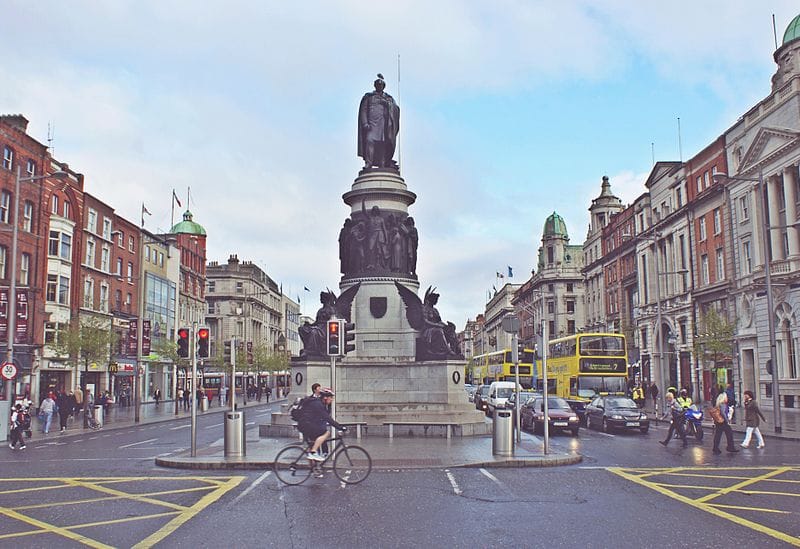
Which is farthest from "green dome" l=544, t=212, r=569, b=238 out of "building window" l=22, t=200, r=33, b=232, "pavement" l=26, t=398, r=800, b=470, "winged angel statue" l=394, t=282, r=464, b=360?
"pavement" l=26, t=398, r=800, b=470

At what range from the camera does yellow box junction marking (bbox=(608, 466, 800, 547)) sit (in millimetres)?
10602

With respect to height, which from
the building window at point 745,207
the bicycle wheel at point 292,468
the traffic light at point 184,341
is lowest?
the bicycle wheel at point 292,468

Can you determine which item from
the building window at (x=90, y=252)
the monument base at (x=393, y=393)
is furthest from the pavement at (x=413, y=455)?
the building window at (x=90, y=252)

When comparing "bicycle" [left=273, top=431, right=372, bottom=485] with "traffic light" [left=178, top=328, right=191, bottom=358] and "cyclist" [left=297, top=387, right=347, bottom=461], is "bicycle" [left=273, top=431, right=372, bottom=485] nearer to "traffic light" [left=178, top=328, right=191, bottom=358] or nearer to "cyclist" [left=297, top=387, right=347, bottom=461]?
"cyclist" [left=297, top=387, right=347, bottom=461]

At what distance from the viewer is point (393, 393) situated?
2677 centimetres

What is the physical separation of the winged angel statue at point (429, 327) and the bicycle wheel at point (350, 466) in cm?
1193

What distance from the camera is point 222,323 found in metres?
107

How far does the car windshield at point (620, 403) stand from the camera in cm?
3026

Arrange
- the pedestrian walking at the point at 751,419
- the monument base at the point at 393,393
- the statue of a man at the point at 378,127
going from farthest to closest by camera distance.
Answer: the statue of a man at the point at 378,127 < the monument base at the point at 393,393 < the pedestrian walking at the point at 751,419

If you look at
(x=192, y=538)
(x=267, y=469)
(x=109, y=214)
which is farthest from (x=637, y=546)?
(x=109, y=214)

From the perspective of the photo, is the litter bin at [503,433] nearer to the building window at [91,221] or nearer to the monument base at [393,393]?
the monument base at [393,393]

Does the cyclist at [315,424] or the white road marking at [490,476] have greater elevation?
the cyclist at [315,424]

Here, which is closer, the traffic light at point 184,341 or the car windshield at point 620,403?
the traffic light at point 184,341

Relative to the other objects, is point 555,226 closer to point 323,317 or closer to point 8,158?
point 8,158
